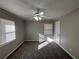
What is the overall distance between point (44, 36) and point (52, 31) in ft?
3.75

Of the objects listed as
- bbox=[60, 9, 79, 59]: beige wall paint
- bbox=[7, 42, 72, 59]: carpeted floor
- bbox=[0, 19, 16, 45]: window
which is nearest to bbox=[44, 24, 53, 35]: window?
bbox=[7, 42, 72, 59]: carpeted floor

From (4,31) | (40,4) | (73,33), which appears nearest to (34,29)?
(4,31)

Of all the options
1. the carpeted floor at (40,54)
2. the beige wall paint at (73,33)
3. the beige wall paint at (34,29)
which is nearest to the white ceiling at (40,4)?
the beige wall paint at (73,33)

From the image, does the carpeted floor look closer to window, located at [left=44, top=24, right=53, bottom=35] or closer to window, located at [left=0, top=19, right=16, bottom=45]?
window, located at [left=0, top=19, right=16, bottom=45]

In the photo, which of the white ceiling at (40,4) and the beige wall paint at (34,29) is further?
the beige wall paint at (34,29)

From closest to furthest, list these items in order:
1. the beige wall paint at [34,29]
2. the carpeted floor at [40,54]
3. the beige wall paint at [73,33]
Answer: the beige wall paint at [73,33]
the carpeted floor at [40,54]
the beige wall paint at [34,29]

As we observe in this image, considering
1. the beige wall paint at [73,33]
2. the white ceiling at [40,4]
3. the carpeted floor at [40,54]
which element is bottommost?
the carpeted floor at [40,54]

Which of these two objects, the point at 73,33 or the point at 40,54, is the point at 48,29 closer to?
the point at 40,54

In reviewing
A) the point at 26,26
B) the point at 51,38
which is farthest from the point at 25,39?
the point at 51,38

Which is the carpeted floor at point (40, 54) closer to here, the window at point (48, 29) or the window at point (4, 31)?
the window at point (4, 31)

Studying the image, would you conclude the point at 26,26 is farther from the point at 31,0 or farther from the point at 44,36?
the point at 31,0

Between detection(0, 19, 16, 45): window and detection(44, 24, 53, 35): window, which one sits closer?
detection(0, 19, 16, 45): window

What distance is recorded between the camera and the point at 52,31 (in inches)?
312

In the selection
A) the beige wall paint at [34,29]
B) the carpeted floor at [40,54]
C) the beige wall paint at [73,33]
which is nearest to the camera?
the beige wall paint at [73,33]
